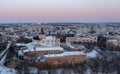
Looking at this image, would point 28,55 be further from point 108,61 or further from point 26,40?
point 26,40

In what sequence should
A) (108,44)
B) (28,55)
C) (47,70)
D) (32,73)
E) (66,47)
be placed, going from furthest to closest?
1. (108,44)
2. (66,47)
3. (28,55)
4. (47,70)
5. (32,73)

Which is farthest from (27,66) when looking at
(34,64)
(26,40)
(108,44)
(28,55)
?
(26,40)

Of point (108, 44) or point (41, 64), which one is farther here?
point (108, 44)

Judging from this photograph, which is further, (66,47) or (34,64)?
(66,47)

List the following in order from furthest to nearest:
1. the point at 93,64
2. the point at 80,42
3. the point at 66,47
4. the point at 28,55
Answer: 1. the point at 80,42
2. the point at 66,47
3. the point at 28,55
4. the point at 93,64

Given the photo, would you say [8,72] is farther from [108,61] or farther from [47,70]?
[108,61]

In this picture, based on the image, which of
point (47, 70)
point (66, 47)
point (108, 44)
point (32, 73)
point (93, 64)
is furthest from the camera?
point (108, 44)

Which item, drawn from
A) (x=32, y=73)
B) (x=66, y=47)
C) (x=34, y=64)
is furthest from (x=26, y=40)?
(x=32, y=73)

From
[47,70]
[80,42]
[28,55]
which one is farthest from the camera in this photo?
[80,42]
